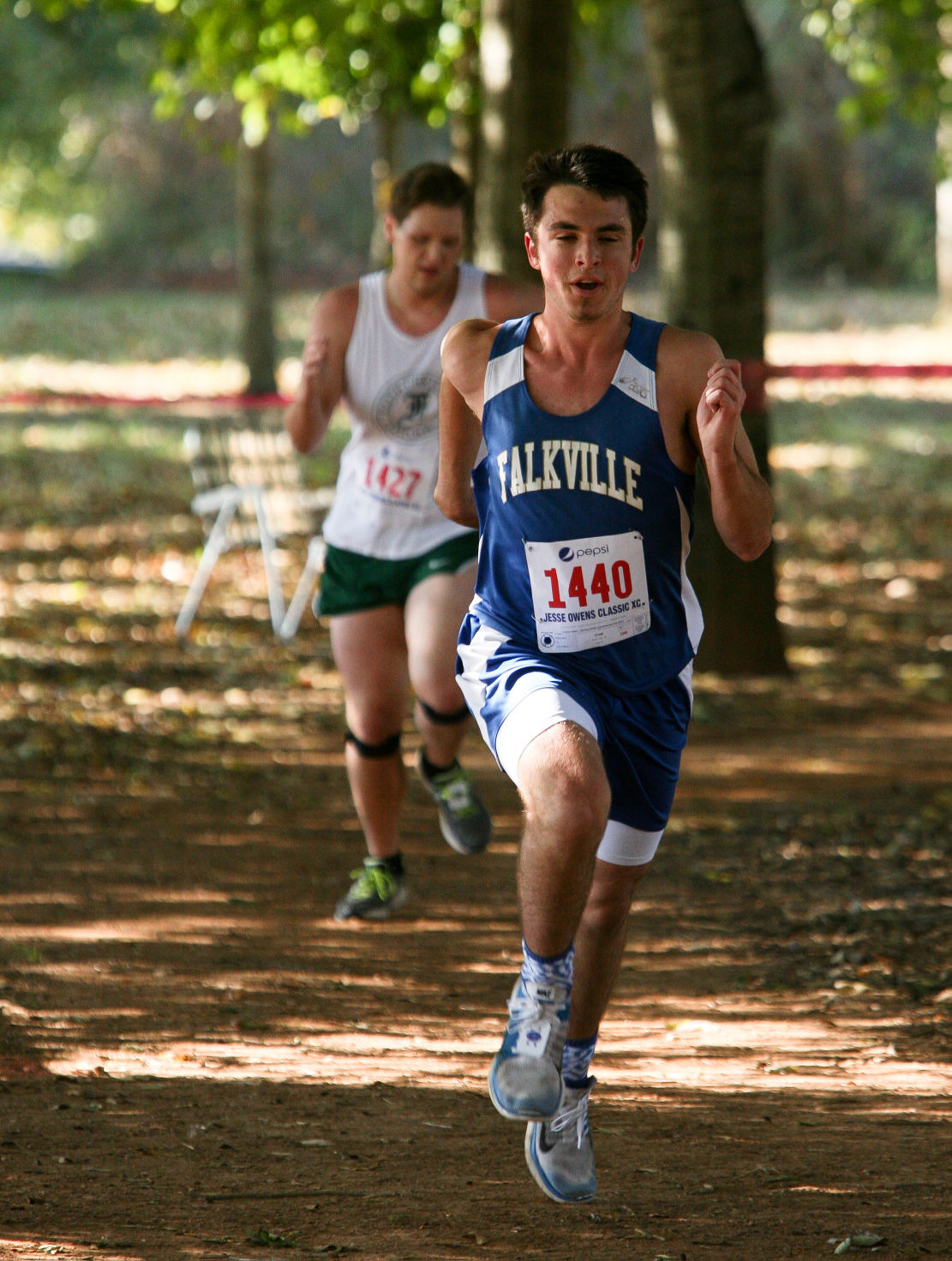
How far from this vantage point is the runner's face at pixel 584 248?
3619 millimetres

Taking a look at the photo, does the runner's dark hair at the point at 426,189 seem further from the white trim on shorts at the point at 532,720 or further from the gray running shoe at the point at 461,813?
the white trim on shorts at the point at 532,720

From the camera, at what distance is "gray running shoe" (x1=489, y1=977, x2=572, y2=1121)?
3350 mm

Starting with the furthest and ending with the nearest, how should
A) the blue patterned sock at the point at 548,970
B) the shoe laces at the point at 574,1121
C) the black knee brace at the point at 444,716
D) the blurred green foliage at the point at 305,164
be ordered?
the blurred green foliage at the point at 305,164 → the black knee brace at the point at 444,716 → the shoe laces at the point at 574,1121 → the blue patterned sock at the point at 548,970

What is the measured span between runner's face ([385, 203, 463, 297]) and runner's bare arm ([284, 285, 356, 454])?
233mm

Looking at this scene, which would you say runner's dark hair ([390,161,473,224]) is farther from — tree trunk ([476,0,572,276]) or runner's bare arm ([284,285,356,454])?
tree trunk ([476,0,572,276])

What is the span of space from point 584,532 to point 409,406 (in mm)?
2145

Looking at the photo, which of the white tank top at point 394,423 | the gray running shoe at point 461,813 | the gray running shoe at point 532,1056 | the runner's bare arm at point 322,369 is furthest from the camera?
the gray running shoe at point 461,813

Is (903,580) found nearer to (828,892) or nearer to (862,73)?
(862,73)

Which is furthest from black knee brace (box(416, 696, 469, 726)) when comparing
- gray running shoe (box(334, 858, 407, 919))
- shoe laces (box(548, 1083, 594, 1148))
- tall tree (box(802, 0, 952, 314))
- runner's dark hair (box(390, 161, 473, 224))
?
tall tree (box(802, 0, 952, 314))

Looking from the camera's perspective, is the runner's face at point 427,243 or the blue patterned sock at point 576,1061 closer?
the blue patterned sock at point 576,1061

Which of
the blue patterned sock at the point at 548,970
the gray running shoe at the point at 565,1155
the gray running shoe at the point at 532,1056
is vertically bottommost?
the gray running shoe at the point at 565,1155

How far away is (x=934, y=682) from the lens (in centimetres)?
984

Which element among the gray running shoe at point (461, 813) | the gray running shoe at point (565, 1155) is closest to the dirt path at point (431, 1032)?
the gray running shoe at point (565, 1155)

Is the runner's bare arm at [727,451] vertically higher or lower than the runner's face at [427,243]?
lower
